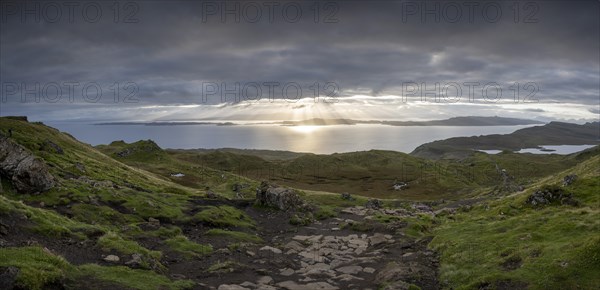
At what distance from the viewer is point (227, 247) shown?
3073cm

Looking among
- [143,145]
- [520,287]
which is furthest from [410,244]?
[143,145]

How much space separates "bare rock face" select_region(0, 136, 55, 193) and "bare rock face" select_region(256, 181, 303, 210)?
25.3 metres

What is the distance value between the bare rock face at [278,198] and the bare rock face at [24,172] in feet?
83.0

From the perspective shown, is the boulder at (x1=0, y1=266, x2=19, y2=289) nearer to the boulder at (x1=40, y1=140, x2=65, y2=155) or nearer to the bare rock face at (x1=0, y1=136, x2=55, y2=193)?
the bare rock face at (x1=0, y1=136, x2=55, y2=193)

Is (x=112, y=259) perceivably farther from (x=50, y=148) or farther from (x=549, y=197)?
(x=50, y=148)

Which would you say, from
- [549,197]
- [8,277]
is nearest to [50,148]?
[8,277]

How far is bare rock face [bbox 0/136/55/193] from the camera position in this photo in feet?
119

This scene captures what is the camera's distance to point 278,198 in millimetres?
51875

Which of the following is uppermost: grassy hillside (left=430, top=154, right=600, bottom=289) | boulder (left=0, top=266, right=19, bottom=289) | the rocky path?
boulder (left=0, top=266, right=19, bottom=289)

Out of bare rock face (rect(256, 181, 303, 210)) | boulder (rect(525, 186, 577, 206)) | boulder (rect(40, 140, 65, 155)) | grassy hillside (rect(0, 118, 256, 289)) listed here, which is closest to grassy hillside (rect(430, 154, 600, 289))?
boulder (rect(525, 186, 577, 206))

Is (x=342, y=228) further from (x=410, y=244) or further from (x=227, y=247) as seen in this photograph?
(x=227, y=247)

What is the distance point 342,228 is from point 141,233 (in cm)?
2245

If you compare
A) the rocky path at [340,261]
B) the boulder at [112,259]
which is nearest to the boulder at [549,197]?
the rocky path at [340,261]

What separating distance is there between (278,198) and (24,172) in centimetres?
2881
